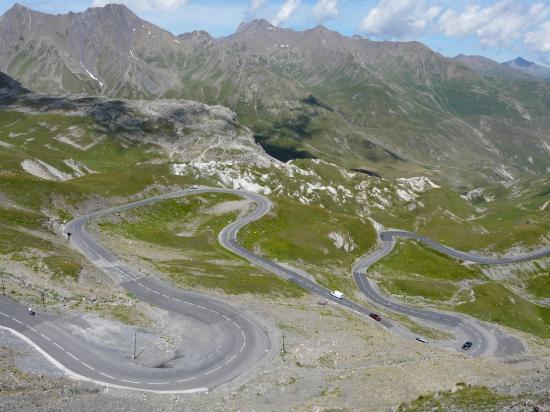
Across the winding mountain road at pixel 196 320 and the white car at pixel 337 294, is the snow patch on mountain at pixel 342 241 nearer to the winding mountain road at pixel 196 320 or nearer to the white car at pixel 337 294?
the winding mountain road at pixel 196 320

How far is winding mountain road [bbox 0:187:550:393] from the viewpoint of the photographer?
161 feet

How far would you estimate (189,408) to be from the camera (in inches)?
1720

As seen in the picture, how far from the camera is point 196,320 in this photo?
65812mm

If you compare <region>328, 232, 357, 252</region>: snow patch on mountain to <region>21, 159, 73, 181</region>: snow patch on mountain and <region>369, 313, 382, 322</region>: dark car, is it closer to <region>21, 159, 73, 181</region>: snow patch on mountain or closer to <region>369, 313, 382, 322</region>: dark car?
<region>369, 313, 382, 322</region>: dark car

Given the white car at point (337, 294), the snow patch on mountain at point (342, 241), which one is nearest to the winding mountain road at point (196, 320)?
the white car at point (337, 294)

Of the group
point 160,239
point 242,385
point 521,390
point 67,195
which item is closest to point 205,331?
point 242,385

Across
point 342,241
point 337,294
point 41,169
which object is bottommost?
point 337,294

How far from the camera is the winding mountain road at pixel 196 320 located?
48969 mm

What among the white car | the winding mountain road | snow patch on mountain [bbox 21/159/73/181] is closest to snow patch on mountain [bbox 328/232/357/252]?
the winding mountain road

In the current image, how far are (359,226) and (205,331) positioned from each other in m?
112

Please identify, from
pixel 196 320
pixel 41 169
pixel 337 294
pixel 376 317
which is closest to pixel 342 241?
pixel 337 294

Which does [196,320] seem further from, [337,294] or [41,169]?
[41,169]

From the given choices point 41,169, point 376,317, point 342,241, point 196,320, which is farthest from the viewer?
point 41,169

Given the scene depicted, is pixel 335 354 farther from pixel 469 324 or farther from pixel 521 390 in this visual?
pixel 469 324
